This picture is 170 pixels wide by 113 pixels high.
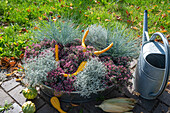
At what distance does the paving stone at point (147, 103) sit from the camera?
2334 millimetres

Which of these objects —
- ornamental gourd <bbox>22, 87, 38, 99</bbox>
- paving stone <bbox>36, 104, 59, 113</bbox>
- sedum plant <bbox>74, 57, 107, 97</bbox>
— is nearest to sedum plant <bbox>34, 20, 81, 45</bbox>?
sedum plant <bbox>74, 57, 107, 97</bbox>

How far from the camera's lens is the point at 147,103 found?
238 cm

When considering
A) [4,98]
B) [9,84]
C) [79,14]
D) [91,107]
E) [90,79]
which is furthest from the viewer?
[79,14]

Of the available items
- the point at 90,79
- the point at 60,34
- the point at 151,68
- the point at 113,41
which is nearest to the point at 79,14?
the point at 60,34

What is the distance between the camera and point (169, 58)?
5.82 feet

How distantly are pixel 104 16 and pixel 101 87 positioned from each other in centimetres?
235

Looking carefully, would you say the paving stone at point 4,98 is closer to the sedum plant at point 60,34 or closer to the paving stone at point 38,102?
the paving stone at point 38,102

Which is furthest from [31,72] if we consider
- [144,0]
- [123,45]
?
[144,0]

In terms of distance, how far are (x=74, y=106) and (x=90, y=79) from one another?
535 millimetres

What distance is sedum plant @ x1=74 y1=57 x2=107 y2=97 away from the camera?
2023 millimetres

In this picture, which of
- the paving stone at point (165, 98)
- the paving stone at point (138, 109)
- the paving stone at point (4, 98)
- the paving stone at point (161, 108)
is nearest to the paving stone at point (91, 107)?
the paving stone at point (138, 109)

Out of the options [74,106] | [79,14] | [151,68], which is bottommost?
[74,106]

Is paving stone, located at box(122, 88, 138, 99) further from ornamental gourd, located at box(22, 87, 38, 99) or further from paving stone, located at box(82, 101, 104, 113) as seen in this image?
ornamental gourd, located at box(22, 87, 38, 99)

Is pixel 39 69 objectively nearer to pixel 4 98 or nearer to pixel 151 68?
pixel 4 98
